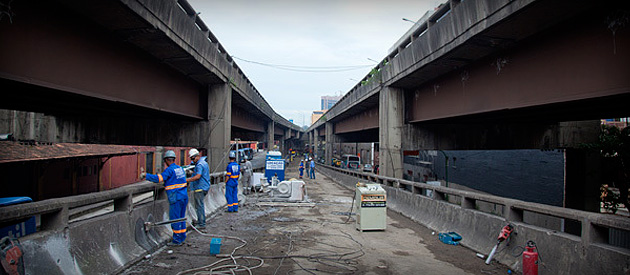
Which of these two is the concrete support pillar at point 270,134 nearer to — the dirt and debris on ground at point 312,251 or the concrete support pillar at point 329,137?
the concrete support pillar at point 329,137

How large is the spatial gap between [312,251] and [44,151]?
17.7 metres

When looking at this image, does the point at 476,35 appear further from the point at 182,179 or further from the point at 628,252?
the point at 182,179

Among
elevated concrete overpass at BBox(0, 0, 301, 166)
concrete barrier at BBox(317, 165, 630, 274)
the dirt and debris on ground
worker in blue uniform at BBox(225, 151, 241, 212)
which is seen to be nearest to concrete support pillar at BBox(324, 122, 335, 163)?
elevated concrete overpass at BBox(0, 0, 301, 166)

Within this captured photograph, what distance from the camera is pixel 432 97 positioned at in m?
14.0

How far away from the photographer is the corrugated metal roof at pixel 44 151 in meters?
14.8

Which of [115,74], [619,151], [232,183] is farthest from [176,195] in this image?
[619,151]

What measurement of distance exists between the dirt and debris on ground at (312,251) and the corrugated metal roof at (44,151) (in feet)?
36.8

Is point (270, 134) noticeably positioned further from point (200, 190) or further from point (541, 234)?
point (541, 234)

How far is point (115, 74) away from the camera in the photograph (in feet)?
29.6

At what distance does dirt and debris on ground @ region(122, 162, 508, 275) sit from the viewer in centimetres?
592

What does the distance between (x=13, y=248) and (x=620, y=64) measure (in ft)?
32.0

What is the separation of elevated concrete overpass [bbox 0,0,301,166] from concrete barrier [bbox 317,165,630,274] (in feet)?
28.3

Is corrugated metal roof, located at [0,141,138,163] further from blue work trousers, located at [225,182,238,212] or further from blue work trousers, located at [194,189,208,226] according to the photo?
blue work trousers, located at [194,189,208,226]

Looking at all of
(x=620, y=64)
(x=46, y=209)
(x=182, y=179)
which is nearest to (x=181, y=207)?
(x=182, y=179)
